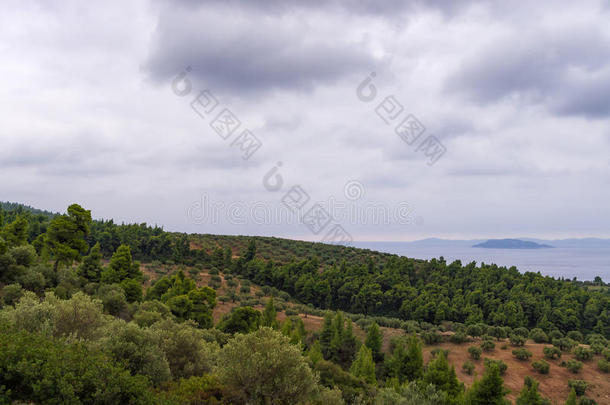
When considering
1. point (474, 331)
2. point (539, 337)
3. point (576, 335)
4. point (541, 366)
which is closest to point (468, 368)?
point (541, 366)

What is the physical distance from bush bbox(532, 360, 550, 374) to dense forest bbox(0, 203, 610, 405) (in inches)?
134

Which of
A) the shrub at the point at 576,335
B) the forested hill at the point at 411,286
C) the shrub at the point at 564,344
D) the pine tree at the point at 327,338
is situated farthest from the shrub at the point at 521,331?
the pine tree at the point at 327,338

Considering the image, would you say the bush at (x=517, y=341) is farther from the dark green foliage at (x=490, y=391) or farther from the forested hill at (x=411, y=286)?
the dark green foliage at (x=490, y=391)

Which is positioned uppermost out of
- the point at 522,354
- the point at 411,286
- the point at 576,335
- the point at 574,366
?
the point at 411,286

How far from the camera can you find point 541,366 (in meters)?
40.1

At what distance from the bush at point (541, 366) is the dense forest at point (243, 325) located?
3392 millimetres

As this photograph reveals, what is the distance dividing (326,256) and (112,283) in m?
70.2

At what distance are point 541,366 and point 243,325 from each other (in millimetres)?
34187

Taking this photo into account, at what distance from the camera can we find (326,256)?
103 m

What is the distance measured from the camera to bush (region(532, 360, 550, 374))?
39969 mm

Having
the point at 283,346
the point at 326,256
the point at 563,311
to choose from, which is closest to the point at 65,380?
the point at 283,346

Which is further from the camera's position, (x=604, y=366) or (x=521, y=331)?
(x=521, y=331)

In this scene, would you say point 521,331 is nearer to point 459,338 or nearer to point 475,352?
point 459,338

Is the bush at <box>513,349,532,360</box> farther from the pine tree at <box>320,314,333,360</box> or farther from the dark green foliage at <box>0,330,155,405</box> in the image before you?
the dark green foliage at <box>0,330,155,405</box>
